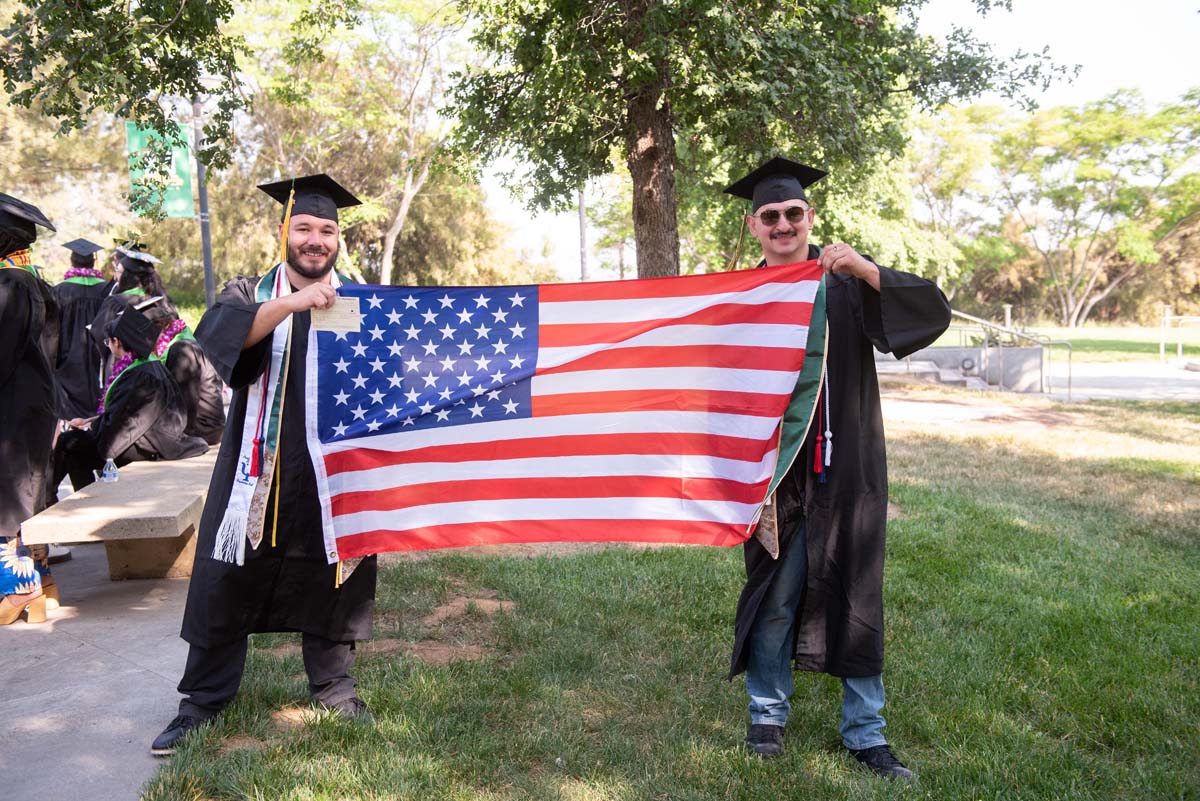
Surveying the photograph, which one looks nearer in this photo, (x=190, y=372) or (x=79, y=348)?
(x=190, y=372)

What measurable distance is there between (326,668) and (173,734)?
0.63 meters

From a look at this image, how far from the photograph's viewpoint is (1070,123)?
4012 cm

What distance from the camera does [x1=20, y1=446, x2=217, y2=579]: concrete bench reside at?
5.04 meters

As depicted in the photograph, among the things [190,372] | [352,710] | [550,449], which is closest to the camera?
[352,710]

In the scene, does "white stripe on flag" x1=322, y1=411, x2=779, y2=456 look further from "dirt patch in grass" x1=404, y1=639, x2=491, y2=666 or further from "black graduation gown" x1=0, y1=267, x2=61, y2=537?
"black graduation gown" x1=0, y1=267, x2=61, y2=537

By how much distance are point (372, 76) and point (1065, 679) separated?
82.9ft

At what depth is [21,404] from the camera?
17.4ft

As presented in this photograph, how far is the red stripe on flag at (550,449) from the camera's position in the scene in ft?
13.2

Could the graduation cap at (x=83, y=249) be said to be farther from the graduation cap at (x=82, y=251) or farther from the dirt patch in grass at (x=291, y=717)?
the dirt patch in grass at (x=291, y=717)

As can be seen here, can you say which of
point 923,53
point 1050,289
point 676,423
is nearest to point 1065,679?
point 676,423

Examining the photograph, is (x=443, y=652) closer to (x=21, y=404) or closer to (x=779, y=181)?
(x=21, y=404)

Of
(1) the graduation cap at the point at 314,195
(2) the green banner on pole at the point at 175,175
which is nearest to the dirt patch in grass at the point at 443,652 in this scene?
(1) the graduation cap at the point at 314,195

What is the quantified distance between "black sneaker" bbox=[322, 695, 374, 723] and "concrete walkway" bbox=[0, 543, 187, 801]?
72 centimetres

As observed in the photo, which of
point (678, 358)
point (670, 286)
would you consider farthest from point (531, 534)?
point (670, 286)
